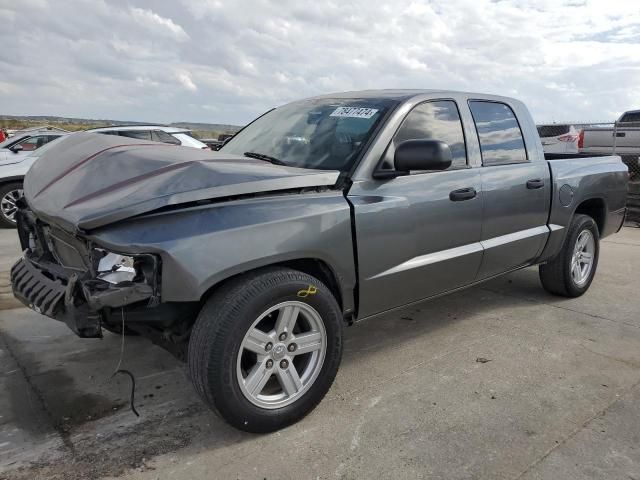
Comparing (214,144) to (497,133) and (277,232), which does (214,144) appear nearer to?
(497,133)

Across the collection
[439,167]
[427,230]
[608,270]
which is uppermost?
[439,167]

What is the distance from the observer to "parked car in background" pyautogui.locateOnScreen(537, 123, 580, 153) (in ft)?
51.0

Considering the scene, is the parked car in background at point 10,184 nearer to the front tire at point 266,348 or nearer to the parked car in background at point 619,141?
the front tire at point 266,348

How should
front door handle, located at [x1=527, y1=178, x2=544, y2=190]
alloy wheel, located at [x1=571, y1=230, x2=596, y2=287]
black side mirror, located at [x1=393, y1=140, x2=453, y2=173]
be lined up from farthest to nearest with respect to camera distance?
alloy wheel, located at [x1=571, y1=230, x2=596, y2=287], front door handle, located at [x1=527, y1=178, x2=544, y2=190], black side mirror, located at [x1=393, y1=140, x2=453, y2=173]

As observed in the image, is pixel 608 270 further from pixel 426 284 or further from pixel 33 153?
pixel 33 153

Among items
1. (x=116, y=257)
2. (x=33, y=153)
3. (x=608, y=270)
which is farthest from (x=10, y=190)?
(x=608, y=270)

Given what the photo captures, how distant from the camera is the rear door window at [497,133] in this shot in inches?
154

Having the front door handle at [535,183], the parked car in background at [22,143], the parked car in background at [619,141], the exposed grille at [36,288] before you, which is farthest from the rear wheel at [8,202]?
the parked car in background at [619,141]

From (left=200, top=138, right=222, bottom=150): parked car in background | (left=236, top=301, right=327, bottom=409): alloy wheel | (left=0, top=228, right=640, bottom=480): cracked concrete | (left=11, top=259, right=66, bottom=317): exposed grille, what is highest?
(left=200, top=138, right=222, bottom=150): parked car in background

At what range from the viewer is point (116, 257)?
2.43m

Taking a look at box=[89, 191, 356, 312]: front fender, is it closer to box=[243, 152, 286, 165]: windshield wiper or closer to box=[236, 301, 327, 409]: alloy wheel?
box=[236, 301, 327, 409]: alloy wheel

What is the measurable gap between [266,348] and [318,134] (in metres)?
1.48

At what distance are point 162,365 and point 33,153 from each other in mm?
7211

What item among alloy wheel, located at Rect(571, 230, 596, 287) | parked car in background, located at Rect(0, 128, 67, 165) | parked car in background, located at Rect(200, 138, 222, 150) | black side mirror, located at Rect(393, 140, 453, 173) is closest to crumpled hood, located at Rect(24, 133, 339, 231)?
black side mirror, located at Rect(393, 140, 453, 173)
